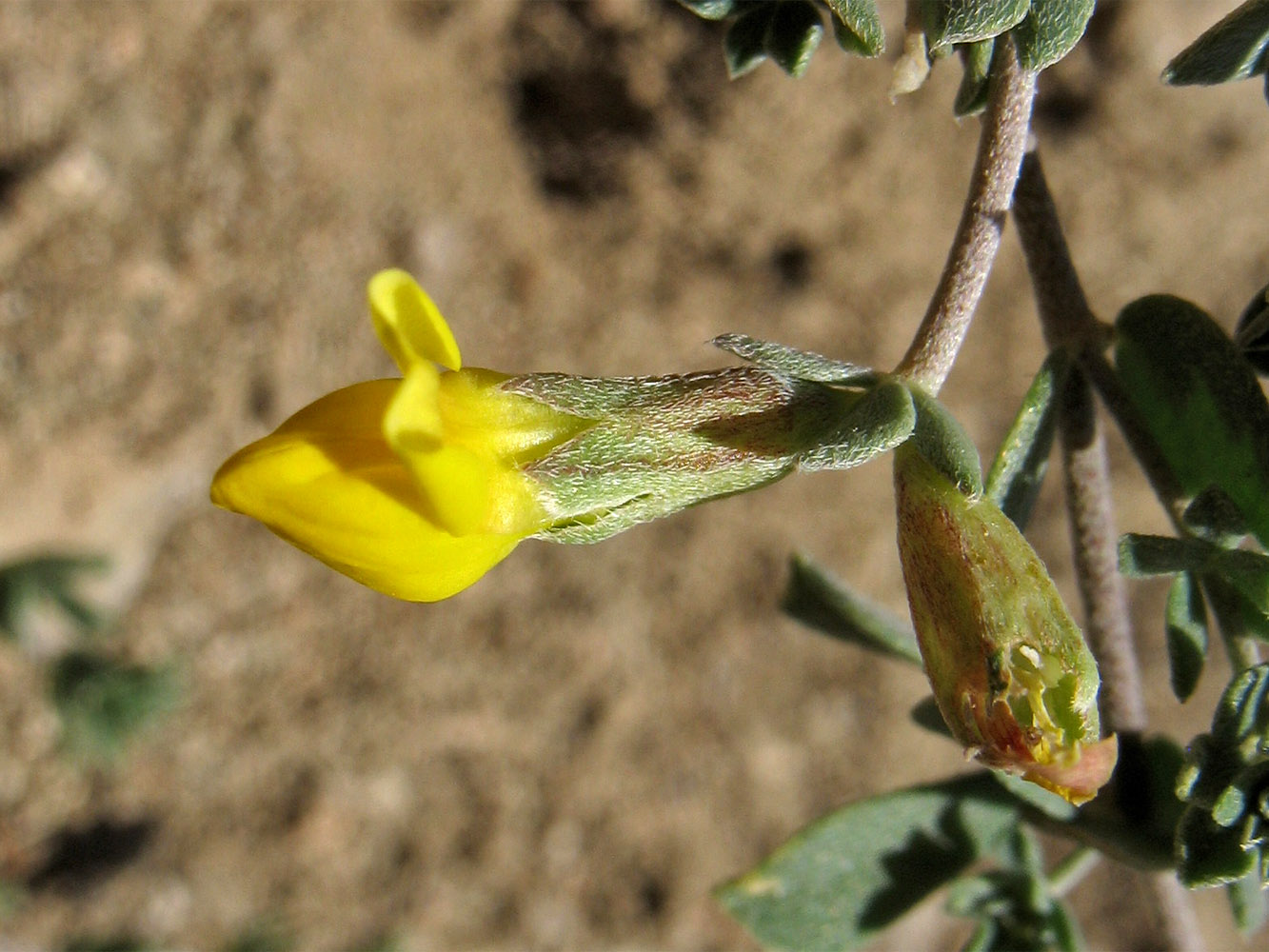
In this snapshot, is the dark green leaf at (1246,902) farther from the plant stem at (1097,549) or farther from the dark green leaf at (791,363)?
the dark green leaf at (791,363)

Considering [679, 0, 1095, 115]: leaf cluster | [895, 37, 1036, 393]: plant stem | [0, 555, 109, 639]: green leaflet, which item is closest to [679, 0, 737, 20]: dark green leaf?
[679, 0, 1095, 115]: leaf cluster

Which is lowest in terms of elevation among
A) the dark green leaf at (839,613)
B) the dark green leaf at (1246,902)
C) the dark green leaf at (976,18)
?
the dark green leaf at (1246,902)

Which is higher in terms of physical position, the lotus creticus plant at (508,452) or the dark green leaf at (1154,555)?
the lotus creticus plant at (508,452)

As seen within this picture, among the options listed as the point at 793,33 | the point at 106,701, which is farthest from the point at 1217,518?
the point at 106,701

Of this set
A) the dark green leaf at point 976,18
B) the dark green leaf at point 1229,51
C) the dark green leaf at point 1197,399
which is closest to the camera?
the dark green leaf at point 976,18

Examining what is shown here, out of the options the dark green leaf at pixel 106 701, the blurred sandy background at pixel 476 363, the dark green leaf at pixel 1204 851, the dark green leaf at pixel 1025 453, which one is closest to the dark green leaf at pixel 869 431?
the dark green leaf at pixel 1025 453

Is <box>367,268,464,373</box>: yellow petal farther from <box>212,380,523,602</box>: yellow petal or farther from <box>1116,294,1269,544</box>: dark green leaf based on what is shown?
<box>1116,294,1269,544</box>: dark green leaf

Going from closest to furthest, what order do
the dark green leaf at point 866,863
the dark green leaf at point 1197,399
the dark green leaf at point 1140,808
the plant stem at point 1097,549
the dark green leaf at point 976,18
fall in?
the dark green leaf at point 976,18
the dark green leaf at point 1197,399
the plant stem at point 1097,549
the dark green leaf at point 1140,808
the dark green leaf at point 866,863

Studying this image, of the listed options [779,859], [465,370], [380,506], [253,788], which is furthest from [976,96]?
[253,788]

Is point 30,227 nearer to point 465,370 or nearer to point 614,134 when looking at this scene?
point 614,134

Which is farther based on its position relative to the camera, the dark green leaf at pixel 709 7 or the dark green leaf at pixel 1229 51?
the dark green leaf at pixel 709 7
